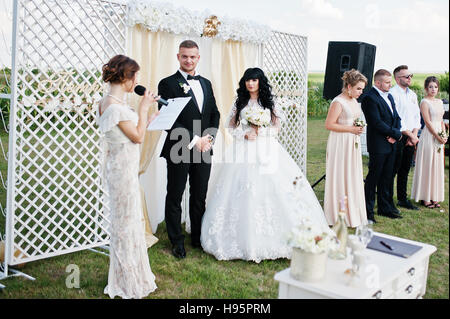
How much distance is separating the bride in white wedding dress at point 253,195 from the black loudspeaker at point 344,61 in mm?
2637

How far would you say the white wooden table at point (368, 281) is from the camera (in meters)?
2.26

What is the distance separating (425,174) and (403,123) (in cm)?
74

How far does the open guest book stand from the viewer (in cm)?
275

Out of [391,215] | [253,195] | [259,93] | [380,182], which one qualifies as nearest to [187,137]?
[253,195]

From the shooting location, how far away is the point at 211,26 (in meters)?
4.59

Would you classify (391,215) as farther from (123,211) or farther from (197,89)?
(123,211)

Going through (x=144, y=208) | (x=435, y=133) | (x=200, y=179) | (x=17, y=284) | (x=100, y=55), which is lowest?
(x=17, y=284)

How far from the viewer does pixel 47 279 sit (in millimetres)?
3492

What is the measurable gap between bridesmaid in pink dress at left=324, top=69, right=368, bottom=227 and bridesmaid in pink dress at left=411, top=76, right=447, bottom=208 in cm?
144

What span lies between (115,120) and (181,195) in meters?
1.24

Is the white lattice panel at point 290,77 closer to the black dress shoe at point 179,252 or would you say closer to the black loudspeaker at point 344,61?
the black loudspeaker at point 344,61

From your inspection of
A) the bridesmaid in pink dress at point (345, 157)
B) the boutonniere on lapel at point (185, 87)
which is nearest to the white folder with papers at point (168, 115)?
the boutonniere on lapel at point (185, 87)
